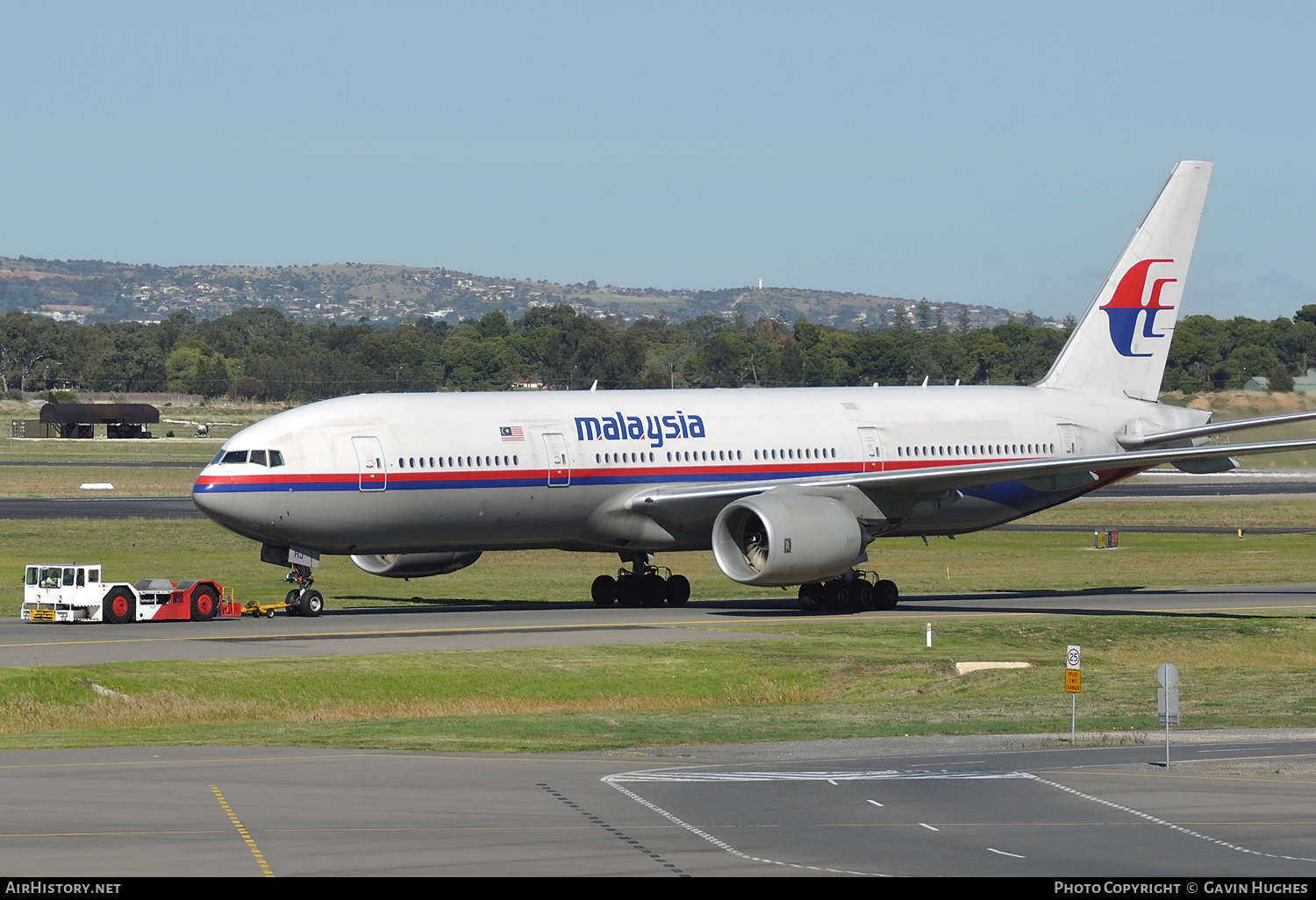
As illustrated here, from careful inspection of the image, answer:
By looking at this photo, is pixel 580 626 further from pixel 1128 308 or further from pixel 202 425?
pixel 202 425

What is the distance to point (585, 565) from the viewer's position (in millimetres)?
63875

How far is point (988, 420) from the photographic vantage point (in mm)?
51094

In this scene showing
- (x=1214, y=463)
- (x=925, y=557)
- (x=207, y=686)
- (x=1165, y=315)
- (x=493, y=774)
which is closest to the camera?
(x=493, y=774)

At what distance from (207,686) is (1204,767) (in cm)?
1801

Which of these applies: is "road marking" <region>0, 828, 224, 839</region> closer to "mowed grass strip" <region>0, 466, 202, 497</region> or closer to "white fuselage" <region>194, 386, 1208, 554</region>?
"white fuselage" <region>194, 386, 1208, 554</region>

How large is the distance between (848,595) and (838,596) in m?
0.28

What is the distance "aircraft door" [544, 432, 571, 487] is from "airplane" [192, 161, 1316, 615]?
0.13 feet

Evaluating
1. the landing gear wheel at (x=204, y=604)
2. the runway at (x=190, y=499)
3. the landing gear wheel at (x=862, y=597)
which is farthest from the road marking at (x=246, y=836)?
the runway at (x=190, y=499)

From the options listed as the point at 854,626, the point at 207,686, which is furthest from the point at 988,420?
the point at 207,686

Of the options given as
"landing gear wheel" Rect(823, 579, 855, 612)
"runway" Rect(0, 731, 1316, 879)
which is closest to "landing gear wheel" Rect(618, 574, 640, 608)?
"landing gear wheel" Rect(823, 579, 855, 612)

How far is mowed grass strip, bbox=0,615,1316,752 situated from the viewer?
2889 cm

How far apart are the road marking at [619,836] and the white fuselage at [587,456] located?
20.9 metres

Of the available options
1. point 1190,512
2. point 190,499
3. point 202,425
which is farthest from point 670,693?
point 202,425

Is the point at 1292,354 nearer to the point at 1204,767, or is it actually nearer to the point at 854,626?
the point at 854,626
